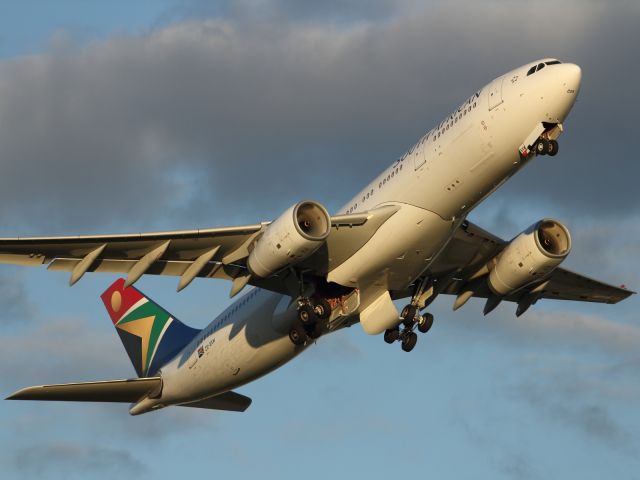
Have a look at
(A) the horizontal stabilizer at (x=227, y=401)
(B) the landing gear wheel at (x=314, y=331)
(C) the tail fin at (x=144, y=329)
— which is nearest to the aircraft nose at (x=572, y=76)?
(B) the landing gear wheel at (x=314, y=331)

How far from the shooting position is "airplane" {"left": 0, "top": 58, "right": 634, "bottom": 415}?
34.1 metres

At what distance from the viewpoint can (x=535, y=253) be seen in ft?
129

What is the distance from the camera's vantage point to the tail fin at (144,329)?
46125 millimetres

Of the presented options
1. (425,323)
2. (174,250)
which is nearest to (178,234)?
(174,250)

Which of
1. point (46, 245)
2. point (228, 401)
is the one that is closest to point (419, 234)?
point (46, 245)

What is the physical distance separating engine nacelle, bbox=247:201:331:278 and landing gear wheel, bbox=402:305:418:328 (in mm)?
6346

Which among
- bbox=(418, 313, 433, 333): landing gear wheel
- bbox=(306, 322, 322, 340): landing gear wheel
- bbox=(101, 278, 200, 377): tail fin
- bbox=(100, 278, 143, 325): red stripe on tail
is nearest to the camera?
bbox=(306, 322, 322, 340): landing gear wheel

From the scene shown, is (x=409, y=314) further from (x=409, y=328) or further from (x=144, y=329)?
(x=144, y=329)

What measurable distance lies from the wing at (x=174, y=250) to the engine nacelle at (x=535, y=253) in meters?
6.23

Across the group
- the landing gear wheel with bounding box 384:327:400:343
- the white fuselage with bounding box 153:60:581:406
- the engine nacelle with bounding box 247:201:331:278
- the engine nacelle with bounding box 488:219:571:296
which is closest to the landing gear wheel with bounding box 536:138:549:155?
the white fuselage with bounding box 153:60:581:406

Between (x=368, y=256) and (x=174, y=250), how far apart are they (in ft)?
18.9

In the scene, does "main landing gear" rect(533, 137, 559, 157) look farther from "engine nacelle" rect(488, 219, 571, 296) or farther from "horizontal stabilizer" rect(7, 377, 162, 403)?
"horizontal stabilizer" rect(7, 377, 162, 403)

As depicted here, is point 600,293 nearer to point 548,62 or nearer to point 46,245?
point 548,62

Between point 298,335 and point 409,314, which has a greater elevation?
point 409,314
